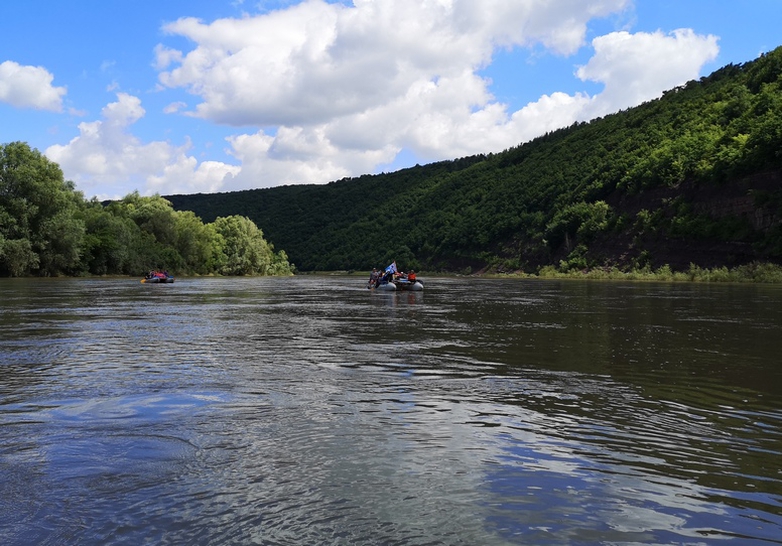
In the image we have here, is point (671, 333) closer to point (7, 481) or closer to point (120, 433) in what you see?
point (120, 433)

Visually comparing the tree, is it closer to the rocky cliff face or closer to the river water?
the river water

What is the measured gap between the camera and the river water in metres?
5.84

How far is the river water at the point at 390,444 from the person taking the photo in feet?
19.1

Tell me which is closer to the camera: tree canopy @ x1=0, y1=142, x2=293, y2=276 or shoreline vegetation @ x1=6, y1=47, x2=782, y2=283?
shoreline vegetation @ x1=6, y1=47, x2=782, y2=283

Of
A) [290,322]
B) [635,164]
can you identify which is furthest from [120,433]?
[635,164]

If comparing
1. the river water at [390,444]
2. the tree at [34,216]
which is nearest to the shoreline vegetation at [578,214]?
the tree at [34,216]

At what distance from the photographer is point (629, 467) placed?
7.41m

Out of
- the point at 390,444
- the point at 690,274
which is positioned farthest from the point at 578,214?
the point at 390,444

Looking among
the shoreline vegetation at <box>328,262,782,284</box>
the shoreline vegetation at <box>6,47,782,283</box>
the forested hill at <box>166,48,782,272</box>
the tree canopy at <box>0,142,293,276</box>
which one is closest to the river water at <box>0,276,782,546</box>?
the shoreline vegetation at <box>328,262,782,284</box>

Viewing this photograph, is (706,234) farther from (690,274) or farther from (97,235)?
(97,235)

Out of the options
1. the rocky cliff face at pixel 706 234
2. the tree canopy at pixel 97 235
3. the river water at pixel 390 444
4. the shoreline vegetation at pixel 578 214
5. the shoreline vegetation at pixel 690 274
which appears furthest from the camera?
the tree canopy at pixel 97 235

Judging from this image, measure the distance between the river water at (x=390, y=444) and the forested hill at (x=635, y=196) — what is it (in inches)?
2731

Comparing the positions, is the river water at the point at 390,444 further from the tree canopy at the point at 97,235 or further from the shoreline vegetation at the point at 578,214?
the tree canopy at the point at 97,235

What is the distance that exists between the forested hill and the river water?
6938 cm
